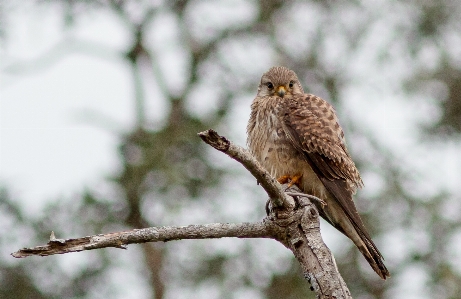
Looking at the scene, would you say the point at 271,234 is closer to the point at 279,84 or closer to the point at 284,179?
the point at 284,179

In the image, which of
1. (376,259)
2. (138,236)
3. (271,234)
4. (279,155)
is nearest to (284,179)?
(279,155)

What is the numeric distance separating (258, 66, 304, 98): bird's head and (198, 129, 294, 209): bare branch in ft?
6.21

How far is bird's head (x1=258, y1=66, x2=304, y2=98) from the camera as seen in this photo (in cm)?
524

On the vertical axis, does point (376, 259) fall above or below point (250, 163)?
above

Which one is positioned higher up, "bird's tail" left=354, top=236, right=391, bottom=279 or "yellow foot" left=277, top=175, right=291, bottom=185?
"yellow foot" left=277, top=175, right=291, bottom=185

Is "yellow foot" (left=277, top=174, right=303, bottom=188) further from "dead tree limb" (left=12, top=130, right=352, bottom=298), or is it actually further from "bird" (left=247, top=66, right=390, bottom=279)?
"dead tree limb" (left=12, top=130, right=352, bottom=298)

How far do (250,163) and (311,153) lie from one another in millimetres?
1570

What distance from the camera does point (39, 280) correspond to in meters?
8.30

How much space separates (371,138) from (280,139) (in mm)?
5826

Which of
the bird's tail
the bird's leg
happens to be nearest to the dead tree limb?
the bird's tail

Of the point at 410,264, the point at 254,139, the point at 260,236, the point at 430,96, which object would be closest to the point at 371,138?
the point at 430,96

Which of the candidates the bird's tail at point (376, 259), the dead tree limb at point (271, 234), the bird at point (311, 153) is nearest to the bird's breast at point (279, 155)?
the bird at point (311, 153)

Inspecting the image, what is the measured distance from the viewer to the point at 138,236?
314cm

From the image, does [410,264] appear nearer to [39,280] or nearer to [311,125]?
[39,280]
